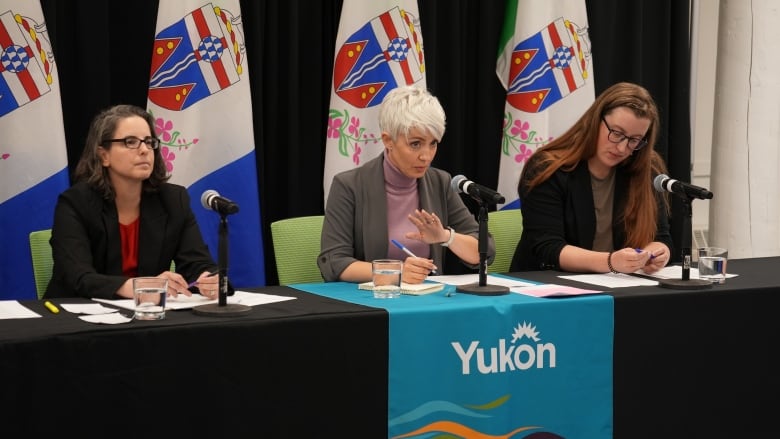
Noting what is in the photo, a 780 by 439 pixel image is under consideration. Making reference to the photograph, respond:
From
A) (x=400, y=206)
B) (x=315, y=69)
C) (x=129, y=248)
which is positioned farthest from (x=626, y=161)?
(x=129, y=248)

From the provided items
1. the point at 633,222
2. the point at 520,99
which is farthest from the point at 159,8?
the point at 633,222

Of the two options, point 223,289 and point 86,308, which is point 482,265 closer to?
point 223,289

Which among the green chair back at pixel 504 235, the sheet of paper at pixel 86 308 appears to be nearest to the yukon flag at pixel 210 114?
the green chair back at pixel 504 235

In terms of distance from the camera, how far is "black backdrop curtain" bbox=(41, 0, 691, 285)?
3803mm

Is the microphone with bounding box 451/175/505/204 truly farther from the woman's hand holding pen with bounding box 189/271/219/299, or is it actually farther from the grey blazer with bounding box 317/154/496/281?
the woman's hand holding pen with bounding box 189/271/219/299

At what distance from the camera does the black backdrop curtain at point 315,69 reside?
3.80m

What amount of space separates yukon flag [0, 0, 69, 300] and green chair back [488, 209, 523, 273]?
1.57 m

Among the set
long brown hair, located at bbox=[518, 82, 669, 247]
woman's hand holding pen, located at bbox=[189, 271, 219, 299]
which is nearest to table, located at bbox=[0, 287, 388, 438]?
woman's hand holding pen, located at bbox=[189, 271, 219, 299]

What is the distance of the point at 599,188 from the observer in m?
3.28

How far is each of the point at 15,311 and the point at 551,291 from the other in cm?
131

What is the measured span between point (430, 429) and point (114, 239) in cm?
112

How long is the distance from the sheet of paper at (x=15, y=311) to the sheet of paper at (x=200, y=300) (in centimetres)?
20

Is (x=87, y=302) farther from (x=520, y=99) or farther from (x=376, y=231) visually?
(x=520, y=99)

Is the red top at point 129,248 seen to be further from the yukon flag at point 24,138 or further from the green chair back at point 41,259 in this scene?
the yukon flag at point 24,138
